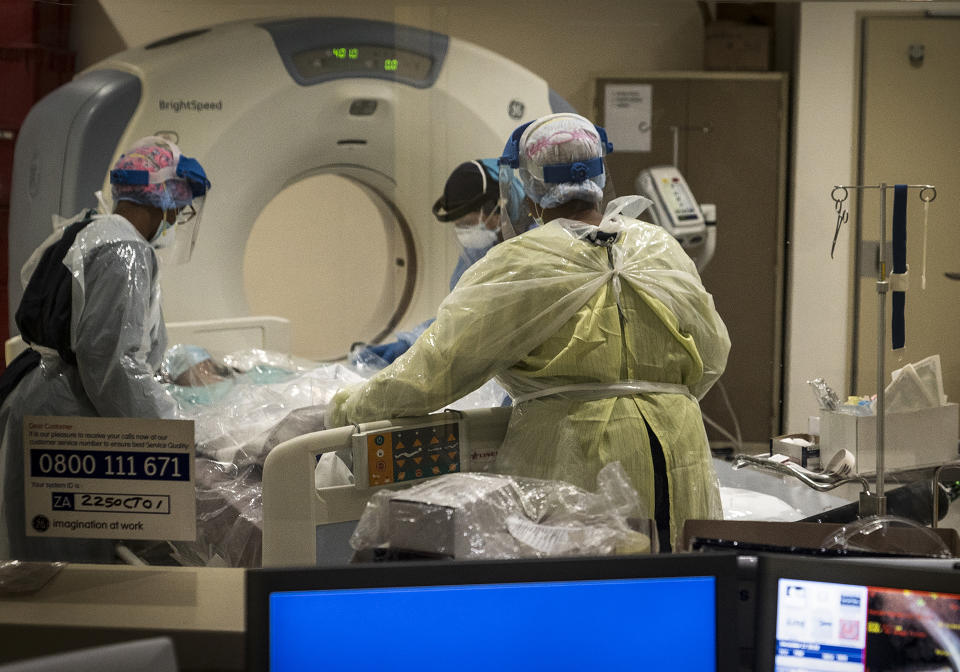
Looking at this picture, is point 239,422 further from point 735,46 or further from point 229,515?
point 735,46

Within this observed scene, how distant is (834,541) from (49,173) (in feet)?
5.29

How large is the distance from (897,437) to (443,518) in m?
0.88

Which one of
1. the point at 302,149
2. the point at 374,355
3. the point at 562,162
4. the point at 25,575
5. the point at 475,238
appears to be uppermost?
the point at 302,149

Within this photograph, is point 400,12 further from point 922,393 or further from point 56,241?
point 922,393

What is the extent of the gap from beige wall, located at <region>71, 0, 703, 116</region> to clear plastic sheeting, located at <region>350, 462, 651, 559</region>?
850 millimetres

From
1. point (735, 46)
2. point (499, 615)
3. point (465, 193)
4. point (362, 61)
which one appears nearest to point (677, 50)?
point (735, 46)

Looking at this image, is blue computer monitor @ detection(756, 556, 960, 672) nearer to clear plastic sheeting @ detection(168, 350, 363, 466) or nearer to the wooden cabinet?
the wooden cabinet

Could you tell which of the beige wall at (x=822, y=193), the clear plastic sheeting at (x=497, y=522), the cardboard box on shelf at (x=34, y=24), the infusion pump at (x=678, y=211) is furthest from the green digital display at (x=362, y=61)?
the clear plastic sheeting at (x=497, y=522)

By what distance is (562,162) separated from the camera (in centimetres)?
165

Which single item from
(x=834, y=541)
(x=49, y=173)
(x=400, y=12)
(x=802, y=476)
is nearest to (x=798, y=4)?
(x=400, y=12)

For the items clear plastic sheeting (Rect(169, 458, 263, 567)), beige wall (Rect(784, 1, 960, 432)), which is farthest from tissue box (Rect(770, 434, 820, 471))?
clear plastic sheeting (Rect(169, 458, 263, 567))

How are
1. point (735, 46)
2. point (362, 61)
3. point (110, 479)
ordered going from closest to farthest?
1. point (110, 479)
2. point (735, 46)
3. point (362, 61)

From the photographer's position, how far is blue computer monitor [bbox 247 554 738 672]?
2.58ft

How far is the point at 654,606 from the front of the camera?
817mm
